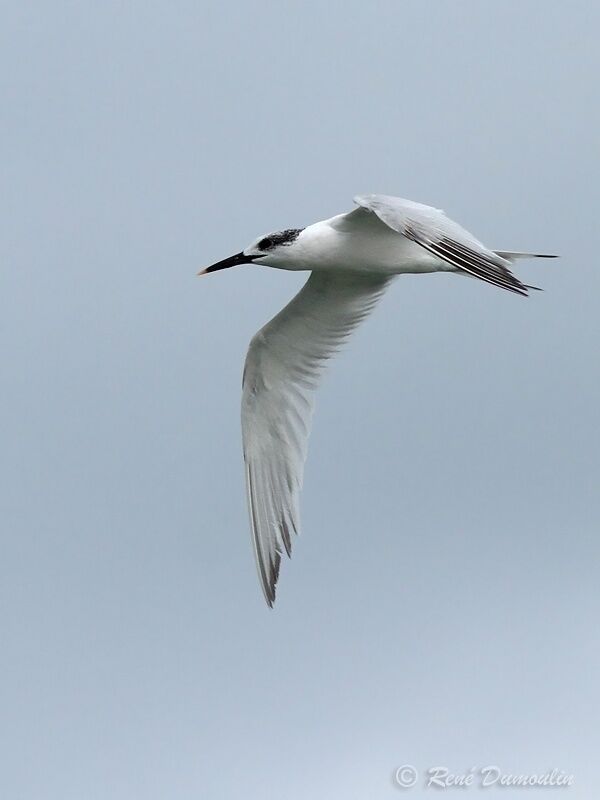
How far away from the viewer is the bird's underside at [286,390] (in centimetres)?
1827

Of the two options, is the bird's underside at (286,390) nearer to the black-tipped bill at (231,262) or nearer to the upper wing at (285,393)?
the upper wing at (285,393)

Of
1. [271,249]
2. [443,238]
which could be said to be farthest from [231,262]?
[443,238]

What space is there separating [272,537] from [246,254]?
3.04 meters

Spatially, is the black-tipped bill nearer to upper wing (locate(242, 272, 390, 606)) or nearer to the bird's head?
the bird's head

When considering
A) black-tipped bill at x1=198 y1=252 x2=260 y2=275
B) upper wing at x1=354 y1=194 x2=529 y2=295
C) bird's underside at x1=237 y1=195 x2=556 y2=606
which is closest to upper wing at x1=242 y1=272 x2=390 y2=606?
bird's underside at x1=237 y1=195 x2=556 y2=606

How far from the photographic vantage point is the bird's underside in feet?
59.9

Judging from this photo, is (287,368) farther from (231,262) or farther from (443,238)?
(443,238)

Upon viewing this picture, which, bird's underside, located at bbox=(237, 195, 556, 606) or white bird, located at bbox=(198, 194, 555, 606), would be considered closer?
white bird, located at bbox=(198, 194, 555, 606)

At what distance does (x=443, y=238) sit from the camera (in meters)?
14.9

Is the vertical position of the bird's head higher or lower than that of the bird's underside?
higher

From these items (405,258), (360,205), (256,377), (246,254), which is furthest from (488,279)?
(256,377)

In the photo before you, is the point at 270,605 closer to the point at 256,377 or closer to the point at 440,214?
the point at 256,377

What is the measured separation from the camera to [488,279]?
14047 millimetres

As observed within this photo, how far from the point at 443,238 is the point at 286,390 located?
13.8 feet
